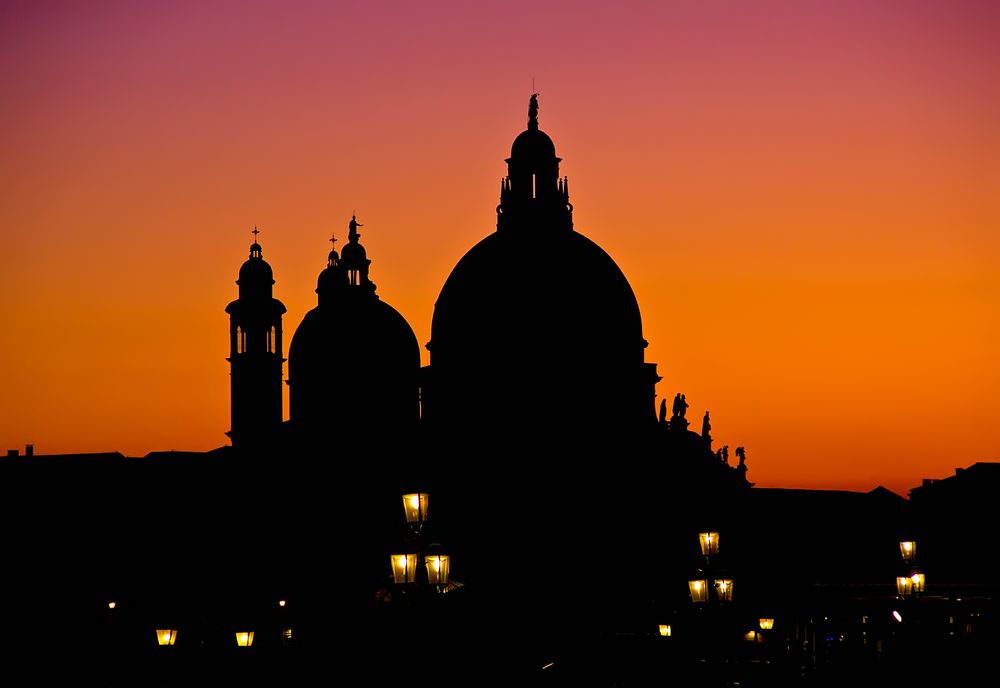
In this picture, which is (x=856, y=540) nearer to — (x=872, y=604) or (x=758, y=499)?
(x=758, y=499)

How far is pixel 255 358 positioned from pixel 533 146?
645 inches

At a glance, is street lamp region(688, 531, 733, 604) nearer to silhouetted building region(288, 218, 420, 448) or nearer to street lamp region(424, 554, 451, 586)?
street lamp region(424, 554, 451, 586)

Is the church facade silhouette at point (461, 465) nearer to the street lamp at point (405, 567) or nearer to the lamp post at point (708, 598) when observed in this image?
the lamp post at point (708, 598)

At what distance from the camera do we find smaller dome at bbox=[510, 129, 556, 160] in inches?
3740

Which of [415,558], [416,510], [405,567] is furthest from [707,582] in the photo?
[405,567]

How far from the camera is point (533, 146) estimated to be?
95.1 m

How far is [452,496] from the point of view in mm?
90625

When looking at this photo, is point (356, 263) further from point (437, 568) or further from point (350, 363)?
point (437, 568)

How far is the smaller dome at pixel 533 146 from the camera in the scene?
312 ft

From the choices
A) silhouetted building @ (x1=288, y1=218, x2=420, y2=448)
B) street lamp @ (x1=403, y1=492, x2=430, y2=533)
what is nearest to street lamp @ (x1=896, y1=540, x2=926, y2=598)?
street lamp @ (x1=403, y1=492, x2=430, y2=533)

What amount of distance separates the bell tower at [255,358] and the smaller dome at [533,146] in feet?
44.2

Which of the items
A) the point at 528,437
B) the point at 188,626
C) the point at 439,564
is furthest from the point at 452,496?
the point at 439,564

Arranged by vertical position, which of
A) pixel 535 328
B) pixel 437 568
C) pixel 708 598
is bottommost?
pixel 708 598

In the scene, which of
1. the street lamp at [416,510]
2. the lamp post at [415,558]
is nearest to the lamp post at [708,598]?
the lamp post at [415,558]
